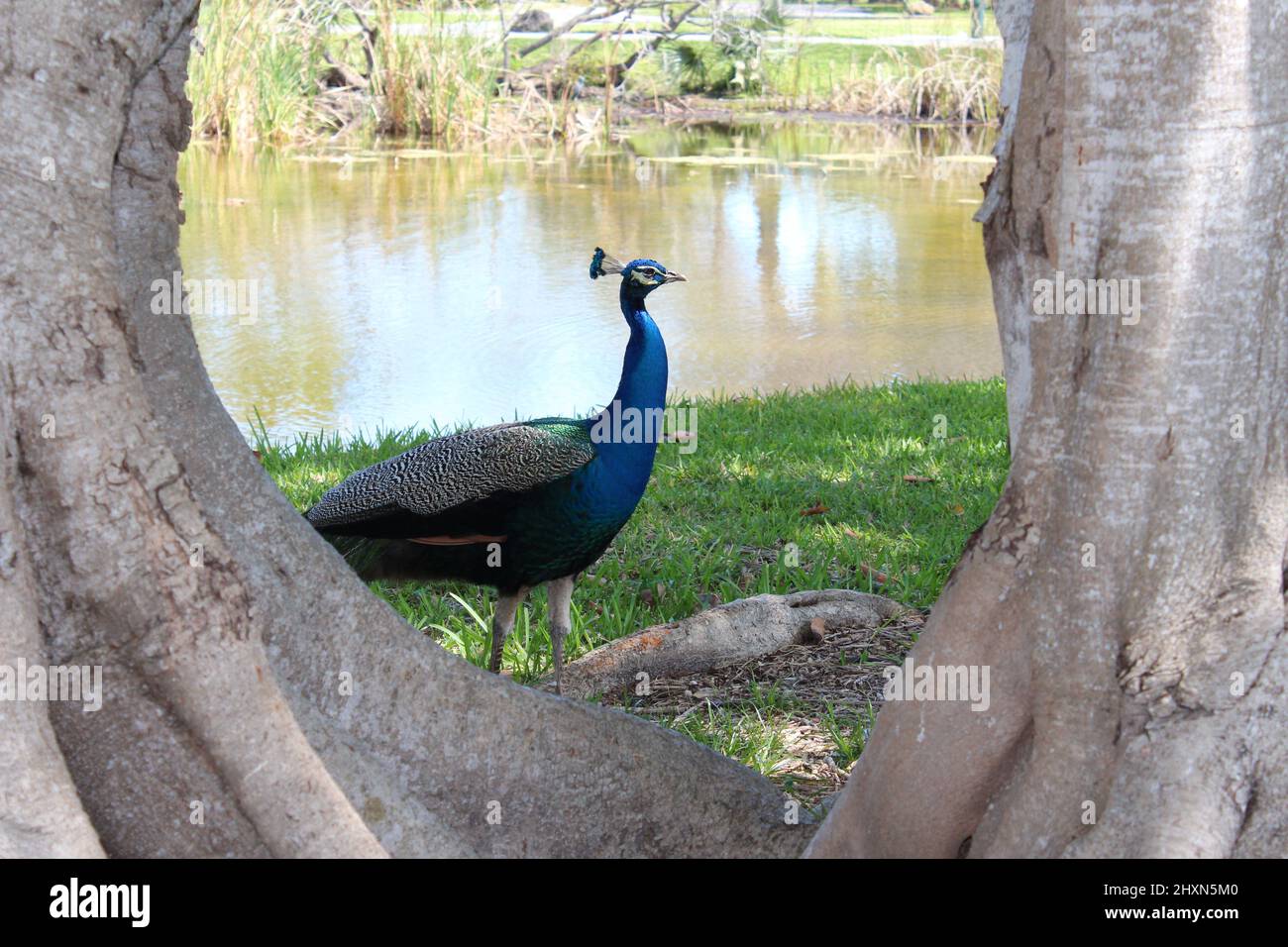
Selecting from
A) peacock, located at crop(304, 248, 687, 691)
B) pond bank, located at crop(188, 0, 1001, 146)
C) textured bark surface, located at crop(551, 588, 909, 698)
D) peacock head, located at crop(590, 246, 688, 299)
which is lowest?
textured bark surface, located at crop(551, 588, 909, 698)

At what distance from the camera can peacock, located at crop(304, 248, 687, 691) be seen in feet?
13.2

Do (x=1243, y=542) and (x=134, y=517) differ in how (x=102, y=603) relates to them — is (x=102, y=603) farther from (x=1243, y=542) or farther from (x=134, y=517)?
(x=1243, y=542)

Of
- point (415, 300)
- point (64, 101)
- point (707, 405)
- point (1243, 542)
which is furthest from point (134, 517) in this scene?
point (415, 300)

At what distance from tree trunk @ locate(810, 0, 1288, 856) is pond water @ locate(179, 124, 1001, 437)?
4716mm

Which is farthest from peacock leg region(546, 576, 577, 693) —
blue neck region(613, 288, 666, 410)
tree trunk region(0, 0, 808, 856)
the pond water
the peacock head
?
the pond water

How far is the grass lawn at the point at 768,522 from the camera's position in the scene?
13.2 feet

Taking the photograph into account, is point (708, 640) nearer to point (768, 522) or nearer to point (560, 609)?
point (560, 609)

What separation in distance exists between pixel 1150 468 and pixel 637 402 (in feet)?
6.99

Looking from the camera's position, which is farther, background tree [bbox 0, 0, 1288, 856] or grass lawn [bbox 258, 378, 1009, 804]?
grass lawn [bbox 258, 378, 1009, 804]

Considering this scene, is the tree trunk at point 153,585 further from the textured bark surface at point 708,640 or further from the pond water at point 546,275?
the pond water at point 546,275

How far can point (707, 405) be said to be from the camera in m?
7.00

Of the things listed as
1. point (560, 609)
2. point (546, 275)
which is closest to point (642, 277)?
point (560, 609)

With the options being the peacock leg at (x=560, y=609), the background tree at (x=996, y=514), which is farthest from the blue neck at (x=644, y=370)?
the background tree at (x=996, y=514)

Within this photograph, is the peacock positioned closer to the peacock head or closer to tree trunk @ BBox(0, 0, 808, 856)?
the peacock head
